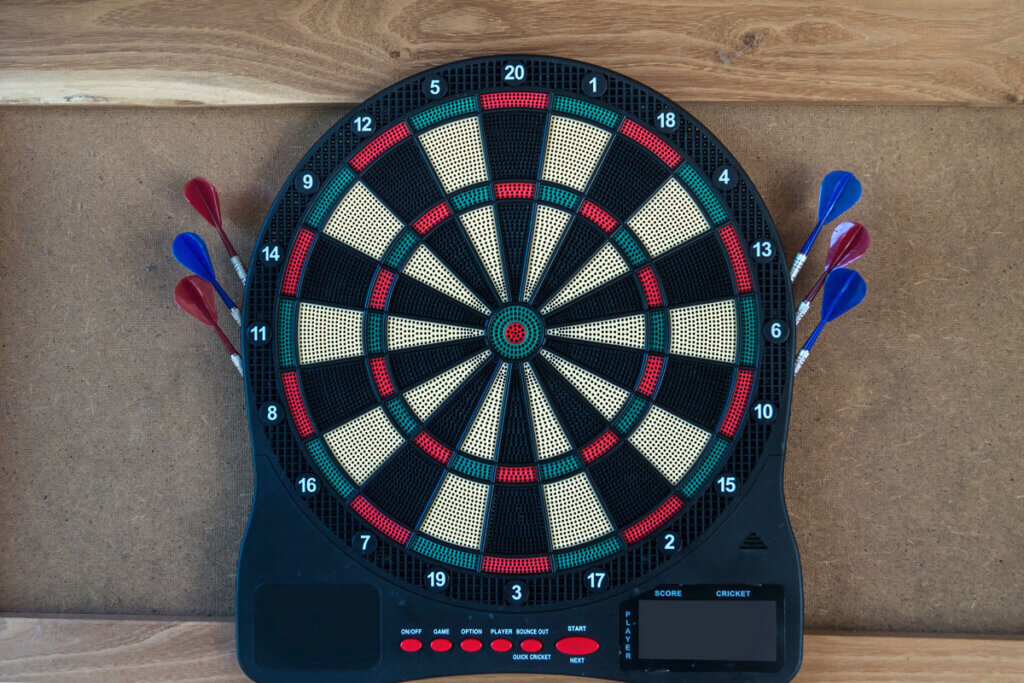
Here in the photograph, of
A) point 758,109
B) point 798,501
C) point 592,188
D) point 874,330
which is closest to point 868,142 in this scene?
point 758,109

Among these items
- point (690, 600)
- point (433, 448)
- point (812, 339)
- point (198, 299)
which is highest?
point (198, 299)

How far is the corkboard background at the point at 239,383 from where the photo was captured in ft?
5.94

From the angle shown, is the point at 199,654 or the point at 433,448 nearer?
the point at 433,448

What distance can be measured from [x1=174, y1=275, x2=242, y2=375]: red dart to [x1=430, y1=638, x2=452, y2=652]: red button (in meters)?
0.71

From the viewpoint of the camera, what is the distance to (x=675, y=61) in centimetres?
179

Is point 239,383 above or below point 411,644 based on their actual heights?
above

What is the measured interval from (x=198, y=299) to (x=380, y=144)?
490 millimetres

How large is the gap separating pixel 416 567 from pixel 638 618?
465 mm

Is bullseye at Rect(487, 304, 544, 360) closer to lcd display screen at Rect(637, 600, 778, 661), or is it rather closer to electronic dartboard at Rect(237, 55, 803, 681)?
electronic dartboard at Rect(237, 55, 803, 681)

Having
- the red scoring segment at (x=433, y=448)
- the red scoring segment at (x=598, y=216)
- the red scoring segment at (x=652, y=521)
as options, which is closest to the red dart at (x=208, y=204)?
the red scoring segment at (x=433, y=448)

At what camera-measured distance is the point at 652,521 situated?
1683 mm

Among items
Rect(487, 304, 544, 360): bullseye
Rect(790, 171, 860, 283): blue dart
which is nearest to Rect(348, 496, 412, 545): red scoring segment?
A: Rect(487, 304, 544, 360): bullseye

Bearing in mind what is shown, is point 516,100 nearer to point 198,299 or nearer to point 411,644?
point 198,299

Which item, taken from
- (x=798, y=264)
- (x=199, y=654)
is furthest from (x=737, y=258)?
(x=199, y=654)
